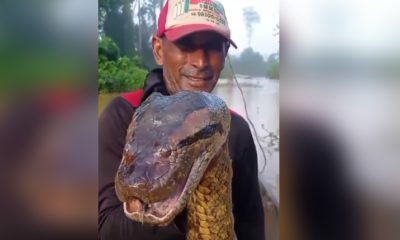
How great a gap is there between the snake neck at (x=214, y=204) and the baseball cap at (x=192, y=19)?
28 cm

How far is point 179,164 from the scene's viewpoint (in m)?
1.10

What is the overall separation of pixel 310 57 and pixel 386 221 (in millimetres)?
417

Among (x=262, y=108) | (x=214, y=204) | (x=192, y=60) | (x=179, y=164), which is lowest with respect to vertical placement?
(x=214, y=204)

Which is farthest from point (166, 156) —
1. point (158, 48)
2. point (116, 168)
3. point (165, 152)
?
point (158, 48)

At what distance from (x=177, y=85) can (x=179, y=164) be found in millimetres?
239

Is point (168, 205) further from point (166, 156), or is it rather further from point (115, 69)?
point (115, 69)

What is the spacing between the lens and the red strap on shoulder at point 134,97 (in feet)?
4.11

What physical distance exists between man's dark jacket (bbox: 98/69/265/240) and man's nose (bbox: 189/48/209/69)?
0.27 feet

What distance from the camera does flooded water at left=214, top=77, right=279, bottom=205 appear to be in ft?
4.06

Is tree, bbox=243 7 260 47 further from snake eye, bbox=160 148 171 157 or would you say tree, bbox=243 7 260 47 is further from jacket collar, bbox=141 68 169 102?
snake eye, bbox=160 148 171 157

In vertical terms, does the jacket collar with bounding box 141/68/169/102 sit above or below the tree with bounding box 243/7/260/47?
below

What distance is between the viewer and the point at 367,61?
119 centimetres

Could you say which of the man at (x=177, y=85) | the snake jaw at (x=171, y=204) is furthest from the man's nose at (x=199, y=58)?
the snake jaw at (x=171, y=204)

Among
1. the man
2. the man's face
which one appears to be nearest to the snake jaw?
the man
